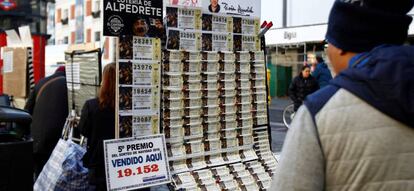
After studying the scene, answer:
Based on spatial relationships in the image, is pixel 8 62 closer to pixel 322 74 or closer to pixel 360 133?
pixel 322 74

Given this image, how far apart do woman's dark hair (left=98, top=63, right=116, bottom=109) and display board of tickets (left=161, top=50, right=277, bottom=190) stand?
25.2 inches

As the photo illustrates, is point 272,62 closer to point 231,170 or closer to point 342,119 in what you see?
point 231,170

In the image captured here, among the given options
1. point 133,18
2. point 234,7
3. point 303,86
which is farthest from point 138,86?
point 303,86

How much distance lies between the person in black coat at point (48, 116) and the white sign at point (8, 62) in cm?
300

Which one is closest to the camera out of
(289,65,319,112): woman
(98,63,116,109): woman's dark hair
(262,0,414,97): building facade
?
(98,63,116,109): woman's dark hair

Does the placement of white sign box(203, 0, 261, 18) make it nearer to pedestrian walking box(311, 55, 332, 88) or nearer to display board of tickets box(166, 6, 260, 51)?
display board of tickets box(166, 6, 260, 51)

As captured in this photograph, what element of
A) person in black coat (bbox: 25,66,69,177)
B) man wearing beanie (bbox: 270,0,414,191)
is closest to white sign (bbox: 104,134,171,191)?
person in black coat (bbox: 25,66,69,177)

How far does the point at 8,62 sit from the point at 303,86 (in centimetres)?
556

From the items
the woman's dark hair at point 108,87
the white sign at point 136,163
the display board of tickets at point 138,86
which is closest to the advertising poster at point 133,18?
the display board of tickets at point 138,86

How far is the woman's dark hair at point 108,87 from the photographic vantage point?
4648mm

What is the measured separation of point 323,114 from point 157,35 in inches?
111

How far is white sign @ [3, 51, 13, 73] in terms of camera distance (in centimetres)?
Answer: 884

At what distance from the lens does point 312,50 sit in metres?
21.4

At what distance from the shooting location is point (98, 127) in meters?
4.78
